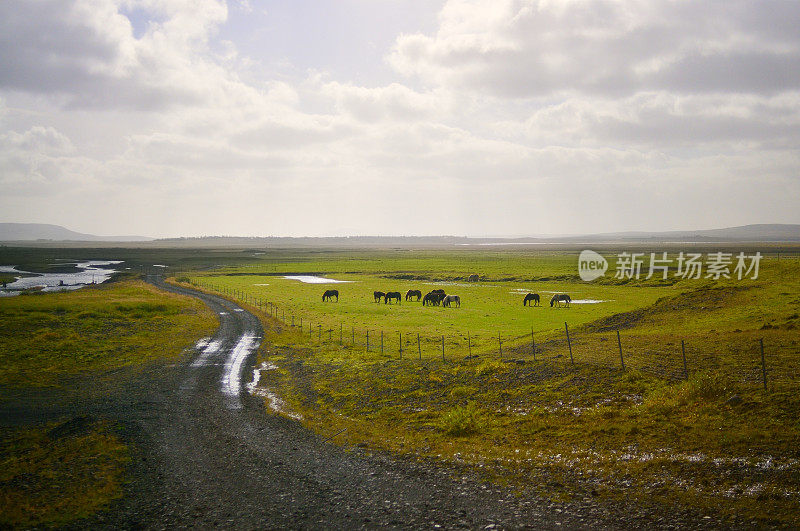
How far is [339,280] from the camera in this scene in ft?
375

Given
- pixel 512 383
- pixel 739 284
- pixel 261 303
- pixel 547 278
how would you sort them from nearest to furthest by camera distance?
pixel 512 383 → pixel 739 284 → pixel 261 303 → pixel 547 278

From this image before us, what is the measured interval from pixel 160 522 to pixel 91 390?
17.8 meters

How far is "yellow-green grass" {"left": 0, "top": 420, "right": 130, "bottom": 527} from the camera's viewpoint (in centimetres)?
1305

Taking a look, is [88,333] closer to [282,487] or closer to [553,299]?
[282,487]

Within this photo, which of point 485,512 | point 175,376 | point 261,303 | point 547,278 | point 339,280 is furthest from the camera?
point 339,280

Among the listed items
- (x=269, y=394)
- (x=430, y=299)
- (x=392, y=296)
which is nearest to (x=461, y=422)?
(x=269, y=394)

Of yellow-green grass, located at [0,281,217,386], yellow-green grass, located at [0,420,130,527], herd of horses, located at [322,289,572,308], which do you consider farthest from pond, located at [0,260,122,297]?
yellow-green grass, located at [0,420,130,527]

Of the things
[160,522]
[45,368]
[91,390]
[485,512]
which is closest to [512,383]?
[485,512]

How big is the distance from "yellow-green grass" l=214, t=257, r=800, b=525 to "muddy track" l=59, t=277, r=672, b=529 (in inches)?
48.0

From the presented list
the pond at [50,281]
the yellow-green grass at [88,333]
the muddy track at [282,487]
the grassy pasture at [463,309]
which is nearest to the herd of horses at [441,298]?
the grassy pasture at [463,309]

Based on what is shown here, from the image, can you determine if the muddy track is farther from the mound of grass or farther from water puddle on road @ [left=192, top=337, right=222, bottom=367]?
water puddle on road @ [left=192, top=337, right=222, bottom=367]

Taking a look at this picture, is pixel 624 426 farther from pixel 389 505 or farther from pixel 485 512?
pixel 389 505

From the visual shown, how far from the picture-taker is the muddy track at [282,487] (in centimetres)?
1231

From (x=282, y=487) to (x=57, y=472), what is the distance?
7.71 m
